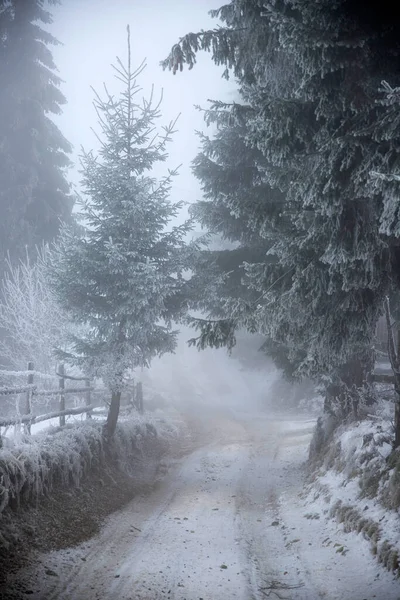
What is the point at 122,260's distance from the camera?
31.6ft

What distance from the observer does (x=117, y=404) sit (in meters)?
10.6

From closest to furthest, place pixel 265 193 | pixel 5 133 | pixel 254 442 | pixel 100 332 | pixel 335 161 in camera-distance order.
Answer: pixel 335 161, pixel 265 193, pixel 100 332, pixel 254 442, pixel 5 133

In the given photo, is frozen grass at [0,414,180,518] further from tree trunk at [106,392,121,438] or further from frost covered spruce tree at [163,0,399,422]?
frost covered spruce tree at [163,0,399,422]

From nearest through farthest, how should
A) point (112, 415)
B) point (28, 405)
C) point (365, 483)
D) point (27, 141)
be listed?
1. point (365, 483)
2. point (28, 405)
3. point (112, 415)
4. point (27, 141)

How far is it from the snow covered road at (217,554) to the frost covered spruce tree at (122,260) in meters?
3.55

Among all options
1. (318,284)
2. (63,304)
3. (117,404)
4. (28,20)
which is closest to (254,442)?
(117,404)

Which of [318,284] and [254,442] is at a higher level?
[318,284]

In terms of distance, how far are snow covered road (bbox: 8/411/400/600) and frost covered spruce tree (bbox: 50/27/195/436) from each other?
3549 millimetres

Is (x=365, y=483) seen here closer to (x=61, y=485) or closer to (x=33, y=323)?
(x=61, y=485)

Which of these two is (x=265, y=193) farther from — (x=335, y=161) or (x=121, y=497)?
(x=121, y=497)

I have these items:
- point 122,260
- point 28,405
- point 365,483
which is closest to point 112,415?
point 28,405

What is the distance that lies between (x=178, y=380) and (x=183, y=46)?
36246 mm

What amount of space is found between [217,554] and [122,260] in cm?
677

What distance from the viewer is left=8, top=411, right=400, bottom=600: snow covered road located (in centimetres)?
452
